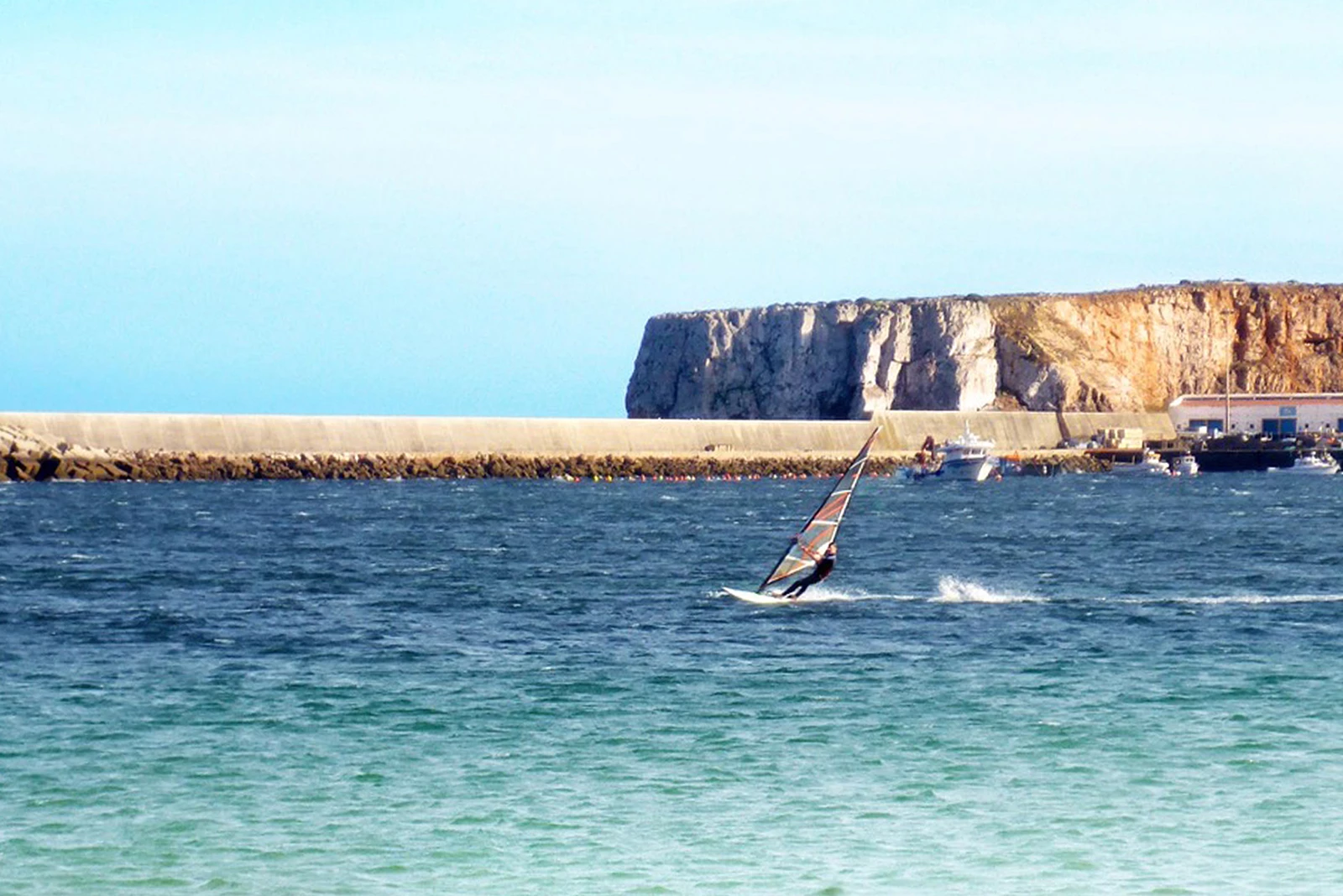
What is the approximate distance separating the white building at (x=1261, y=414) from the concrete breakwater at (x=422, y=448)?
74.9 ft

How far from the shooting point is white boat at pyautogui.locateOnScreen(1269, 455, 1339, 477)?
116 m

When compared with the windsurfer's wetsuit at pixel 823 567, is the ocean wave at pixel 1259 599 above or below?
below

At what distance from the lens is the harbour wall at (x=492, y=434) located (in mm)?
93438

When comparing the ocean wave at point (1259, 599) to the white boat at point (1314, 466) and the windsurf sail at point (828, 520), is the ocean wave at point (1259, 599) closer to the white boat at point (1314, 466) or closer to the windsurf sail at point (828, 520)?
the windsurf sail at point (828, 520)

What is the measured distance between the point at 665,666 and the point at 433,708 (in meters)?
Answer: 4.03

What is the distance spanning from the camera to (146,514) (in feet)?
202

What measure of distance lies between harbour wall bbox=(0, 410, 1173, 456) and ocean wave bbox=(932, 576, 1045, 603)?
1739 inches

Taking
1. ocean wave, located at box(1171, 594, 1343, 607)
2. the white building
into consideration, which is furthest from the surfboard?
the white building

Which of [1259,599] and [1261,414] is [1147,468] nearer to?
[1261,414]

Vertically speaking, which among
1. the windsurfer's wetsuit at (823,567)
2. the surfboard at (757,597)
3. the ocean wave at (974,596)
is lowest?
the ocean wave at (974,596)

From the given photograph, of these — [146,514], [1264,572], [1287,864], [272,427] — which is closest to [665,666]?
[1287,864]

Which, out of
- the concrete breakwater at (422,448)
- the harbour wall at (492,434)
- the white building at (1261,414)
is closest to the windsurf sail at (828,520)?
the harbour wall at (492,434)

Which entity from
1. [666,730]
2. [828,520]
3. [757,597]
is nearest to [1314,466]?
[757,597]

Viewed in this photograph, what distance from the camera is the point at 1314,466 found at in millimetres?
117000
